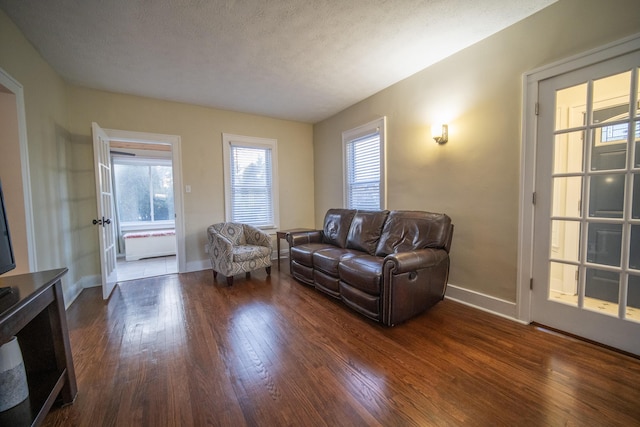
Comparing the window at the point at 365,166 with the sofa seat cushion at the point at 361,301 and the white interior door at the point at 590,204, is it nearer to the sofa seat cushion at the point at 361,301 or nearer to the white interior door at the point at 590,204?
the sofa seat cushion at the point at 361,301

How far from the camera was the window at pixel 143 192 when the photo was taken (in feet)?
18.2

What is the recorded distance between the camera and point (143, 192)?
19.1ft

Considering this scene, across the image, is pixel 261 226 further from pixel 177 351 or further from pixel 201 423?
pixel 201 423

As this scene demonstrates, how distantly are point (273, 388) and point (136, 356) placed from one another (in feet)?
3.58

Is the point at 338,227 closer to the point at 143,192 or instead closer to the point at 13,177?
the point at 13,177

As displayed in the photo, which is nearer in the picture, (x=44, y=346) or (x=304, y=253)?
(x=44, y=346)

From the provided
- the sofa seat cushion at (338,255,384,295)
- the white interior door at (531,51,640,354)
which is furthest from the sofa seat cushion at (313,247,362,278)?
the white interior door at (531,51,640,354)

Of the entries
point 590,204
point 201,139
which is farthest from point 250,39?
point 590,204

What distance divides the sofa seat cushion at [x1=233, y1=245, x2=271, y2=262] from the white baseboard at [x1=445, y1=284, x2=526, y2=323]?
2.36 metres

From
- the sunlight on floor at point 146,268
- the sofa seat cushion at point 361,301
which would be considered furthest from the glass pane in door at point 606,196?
the sunlight on floor at point 146,268

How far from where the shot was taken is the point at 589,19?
1751mm

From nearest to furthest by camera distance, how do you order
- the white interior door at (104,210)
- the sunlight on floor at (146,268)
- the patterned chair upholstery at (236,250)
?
the white interior door at (104,210), the patterned chair upholstery at (236,250), the sunlight on floor at (146,268)

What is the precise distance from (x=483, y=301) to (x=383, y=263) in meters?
1.18

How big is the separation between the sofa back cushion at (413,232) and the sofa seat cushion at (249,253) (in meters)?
1.61
